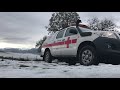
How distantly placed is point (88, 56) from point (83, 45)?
1.83 feet

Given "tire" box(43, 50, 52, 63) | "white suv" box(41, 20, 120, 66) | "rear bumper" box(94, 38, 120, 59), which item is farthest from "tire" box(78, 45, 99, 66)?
"tire" box(43, 50, 52, 63)

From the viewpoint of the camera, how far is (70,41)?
890 cm

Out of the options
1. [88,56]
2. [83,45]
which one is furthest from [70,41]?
[88,56]

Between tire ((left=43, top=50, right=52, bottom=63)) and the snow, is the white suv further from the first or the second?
the snow

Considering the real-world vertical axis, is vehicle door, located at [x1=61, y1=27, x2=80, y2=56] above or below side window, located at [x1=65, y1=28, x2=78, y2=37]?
below

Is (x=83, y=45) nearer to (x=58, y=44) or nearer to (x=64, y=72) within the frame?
(x=58, y=44)

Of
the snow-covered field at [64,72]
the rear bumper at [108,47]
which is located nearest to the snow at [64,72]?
the snow-covered field at [64,72]

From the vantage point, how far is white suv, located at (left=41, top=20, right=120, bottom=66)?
7648mm

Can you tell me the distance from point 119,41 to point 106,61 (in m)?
0.73

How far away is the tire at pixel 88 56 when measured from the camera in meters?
7.60
